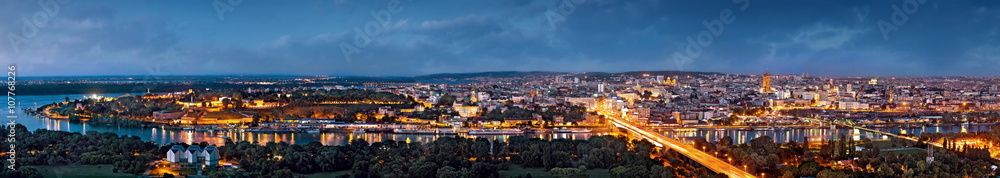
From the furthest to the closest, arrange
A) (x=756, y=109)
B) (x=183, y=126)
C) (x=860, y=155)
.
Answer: (x=756, y=109)
(x=183, y=126)
(x=860, y=155)

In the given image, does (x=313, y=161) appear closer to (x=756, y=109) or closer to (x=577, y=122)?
(x=577, y=122)

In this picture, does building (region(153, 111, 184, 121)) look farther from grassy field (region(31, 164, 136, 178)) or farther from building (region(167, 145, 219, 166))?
building (region(167, 145, 219, 166))

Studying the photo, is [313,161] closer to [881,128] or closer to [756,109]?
[881,128]

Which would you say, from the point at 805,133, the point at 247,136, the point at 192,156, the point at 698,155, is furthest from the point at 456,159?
the point at 805,133

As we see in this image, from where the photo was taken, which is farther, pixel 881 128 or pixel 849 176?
pixel 881 128

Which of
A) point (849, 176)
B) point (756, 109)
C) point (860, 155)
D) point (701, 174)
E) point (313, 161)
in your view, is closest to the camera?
point (849, 176)

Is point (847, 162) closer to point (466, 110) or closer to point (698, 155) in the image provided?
point (698, 155)

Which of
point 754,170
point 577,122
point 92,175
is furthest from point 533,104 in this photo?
point 92,175
